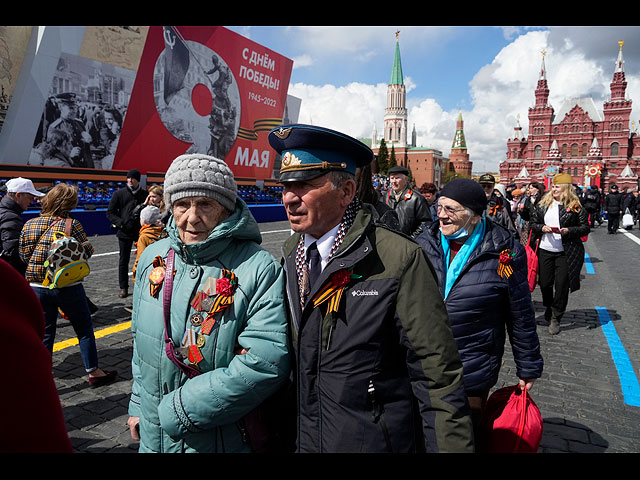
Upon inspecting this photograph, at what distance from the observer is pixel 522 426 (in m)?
2.28

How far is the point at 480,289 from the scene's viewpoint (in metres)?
2.47

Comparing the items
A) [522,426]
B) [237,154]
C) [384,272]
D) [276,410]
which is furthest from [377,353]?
[237,154]

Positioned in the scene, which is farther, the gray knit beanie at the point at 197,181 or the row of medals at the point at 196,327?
the gray knit beanie at the point at 197,181

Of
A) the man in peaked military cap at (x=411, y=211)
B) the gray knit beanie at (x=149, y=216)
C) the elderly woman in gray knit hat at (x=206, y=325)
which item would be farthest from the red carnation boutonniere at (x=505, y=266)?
the gray knit beanie at (x=149, y=216)

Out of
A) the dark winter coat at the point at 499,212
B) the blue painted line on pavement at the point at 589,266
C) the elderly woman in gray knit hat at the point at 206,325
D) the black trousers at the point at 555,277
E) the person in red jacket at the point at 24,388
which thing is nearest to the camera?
the person in red jacket at the point at 24,388

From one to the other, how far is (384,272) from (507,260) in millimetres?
1378

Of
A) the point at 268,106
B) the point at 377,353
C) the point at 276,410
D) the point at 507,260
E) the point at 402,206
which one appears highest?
the point at 268,106

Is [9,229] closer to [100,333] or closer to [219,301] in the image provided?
[100,333]

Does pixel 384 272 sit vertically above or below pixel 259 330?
above

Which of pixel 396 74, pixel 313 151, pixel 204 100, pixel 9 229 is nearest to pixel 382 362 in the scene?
pixel 313 151

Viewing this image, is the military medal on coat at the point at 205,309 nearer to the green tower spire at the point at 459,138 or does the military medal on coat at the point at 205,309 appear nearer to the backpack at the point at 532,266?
the backpack at the point at 532,266

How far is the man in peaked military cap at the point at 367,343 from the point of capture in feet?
4.85

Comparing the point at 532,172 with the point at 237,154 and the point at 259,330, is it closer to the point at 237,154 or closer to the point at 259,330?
the point at 237,154

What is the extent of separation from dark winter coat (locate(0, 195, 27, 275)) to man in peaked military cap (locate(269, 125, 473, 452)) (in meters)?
4.36
